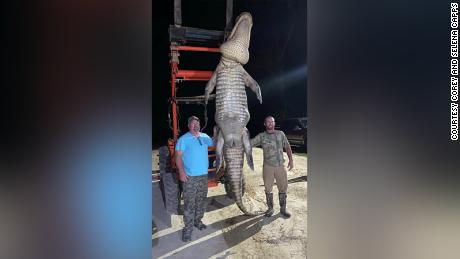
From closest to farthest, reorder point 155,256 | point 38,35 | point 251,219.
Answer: point 38,35
point 155,256
point 251,219

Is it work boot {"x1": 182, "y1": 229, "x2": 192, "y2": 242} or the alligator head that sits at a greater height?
the alligator head

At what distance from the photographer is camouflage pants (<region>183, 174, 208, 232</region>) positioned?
2.08 m

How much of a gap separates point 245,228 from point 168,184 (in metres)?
0.59

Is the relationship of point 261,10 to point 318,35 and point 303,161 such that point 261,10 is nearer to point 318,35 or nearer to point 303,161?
point 318,35

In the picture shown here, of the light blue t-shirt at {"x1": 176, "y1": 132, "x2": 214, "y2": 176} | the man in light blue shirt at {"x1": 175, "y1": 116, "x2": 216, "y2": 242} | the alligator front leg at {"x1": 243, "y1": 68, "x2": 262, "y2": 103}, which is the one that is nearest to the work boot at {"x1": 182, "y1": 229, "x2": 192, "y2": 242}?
the man in light blue shirt at {"x1": 175, "y1": 116, "x2": 216, "y2": 242}

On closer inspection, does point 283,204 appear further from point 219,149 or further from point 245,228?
point 219,149

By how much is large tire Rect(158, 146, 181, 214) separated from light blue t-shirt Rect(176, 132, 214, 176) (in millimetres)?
94

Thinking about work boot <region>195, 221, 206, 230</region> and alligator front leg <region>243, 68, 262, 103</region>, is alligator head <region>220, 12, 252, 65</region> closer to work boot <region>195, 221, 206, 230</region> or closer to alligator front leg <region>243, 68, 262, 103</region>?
alligator front leg <region>243, 68, 262, 103</region>

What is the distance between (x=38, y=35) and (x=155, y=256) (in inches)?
56.9

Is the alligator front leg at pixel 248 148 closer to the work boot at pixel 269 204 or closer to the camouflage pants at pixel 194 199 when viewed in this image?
the work boot at pixel 269 204

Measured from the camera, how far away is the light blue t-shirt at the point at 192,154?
6.91ft

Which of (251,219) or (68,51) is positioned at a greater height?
(68,51)

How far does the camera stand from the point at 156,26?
204 centimetres

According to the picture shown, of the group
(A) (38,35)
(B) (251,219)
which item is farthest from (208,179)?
(A) (38,35)
